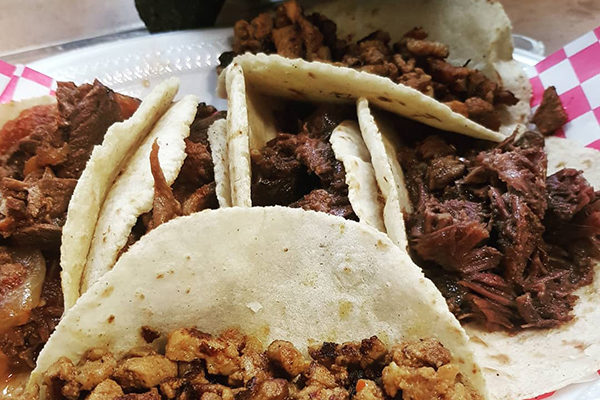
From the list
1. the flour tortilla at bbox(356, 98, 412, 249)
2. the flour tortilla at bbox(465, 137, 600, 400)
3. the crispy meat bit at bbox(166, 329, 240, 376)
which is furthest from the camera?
the flour tortilla at bbox(356, 98, 412, 249)

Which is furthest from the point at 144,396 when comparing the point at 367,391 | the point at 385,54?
the point at 385,54

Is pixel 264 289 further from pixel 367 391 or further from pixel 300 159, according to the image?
pixel 300 159

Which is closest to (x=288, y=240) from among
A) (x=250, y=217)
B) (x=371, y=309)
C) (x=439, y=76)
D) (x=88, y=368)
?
(x=250, y=217)

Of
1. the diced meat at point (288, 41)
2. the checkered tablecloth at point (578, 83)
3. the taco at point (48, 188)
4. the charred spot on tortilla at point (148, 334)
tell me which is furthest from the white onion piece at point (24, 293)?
the checkered tablecloth at point (578, 83)

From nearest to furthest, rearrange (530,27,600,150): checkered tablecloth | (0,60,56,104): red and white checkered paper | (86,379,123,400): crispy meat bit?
(86,379,123,400): crispy meat bit, (0,60,56,104): red and white checkered paper, (530,27,600,150): checkered tablecloth

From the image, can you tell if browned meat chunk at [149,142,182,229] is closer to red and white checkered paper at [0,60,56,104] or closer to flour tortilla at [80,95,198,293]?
flour tortilla at [80,95,198,293]

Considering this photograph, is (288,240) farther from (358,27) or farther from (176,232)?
(358,27)

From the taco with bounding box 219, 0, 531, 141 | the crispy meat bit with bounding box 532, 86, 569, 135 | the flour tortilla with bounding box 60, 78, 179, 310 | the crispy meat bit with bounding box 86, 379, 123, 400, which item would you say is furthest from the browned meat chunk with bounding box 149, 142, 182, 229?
the crispy meat bit with bounding box 532, 86, 569, 135

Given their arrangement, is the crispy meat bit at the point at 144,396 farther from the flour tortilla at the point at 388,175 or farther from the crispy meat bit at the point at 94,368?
the flour tortilla at the point at 388,175
